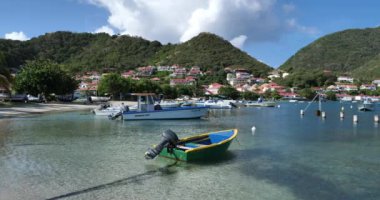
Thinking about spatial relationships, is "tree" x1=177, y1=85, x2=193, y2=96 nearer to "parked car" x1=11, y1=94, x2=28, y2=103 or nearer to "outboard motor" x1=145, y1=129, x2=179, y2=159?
"parked car" x1=11, y1=94, x2=28, y2=103

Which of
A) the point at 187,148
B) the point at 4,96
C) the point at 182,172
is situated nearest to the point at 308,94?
the point at 4,96

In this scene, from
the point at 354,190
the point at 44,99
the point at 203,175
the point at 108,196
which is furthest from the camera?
the point at 44,99

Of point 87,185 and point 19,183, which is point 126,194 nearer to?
point 87,185

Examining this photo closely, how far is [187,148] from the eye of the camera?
60.7 ft

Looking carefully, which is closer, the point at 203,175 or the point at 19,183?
the point at 19,183

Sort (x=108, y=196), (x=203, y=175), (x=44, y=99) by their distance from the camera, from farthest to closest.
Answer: (x=44, y=99) < (x=203, y=175) < (x=108, y=196)

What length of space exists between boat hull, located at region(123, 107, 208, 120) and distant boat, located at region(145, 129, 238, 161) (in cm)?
2269

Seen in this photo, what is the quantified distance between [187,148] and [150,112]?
25.0 meters

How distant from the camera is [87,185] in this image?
1388 cm

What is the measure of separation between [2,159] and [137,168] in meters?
7.02

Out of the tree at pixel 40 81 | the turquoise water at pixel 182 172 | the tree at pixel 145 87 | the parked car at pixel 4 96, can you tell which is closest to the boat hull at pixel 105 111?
the turquoise water at pixel 182 172

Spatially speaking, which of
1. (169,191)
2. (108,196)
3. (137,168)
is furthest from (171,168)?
(108,196)

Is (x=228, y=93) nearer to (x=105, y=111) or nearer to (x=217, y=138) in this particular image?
(x=105, y=111)

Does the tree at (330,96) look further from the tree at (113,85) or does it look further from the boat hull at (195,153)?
the boat hull at (195,153)
